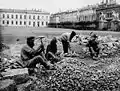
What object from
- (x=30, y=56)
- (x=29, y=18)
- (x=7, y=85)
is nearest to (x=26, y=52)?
(x=30, y=56)

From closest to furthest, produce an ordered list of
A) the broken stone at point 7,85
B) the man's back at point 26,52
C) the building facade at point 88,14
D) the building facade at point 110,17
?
1. the broken stone at point 7,85
2. the man's back at point 26,52
3. the building facade at point 110,17
4. the building facade at point 88,14

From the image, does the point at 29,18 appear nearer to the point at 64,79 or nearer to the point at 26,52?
the point at 26,52

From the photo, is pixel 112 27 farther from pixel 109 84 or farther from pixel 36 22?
pixel 36 22

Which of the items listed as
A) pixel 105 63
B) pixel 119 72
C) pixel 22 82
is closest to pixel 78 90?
pixel 22 82

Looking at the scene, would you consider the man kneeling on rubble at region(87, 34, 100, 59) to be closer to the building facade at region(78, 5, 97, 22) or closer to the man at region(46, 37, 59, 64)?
the man at region(46, 37, 59, 64)

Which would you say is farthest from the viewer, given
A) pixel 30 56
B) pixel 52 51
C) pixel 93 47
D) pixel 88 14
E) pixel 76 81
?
pixel 88 14

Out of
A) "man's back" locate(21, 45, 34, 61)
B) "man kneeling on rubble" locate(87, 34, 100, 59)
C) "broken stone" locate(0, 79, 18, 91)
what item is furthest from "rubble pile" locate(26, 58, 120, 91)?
"man kneeling on rubble" locate(87, 34, 100, 59)

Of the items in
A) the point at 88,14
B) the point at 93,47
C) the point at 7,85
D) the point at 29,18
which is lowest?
the point at 7,85

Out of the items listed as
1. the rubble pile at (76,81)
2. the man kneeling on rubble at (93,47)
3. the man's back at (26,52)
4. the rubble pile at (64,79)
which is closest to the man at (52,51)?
the rubble pile at (64,79)

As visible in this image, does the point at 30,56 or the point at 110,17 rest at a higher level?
the point at 110,17

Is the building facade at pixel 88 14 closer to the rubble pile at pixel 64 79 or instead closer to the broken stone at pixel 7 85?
the rubble pile at pixel 64 79

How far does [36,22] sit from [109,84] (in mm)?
95310

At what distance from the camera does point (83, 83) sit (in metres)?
6.66

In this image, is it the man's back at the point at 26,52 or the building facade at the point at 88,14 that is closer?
the man's back at the point at 26,52
